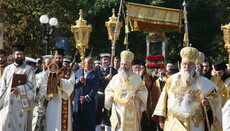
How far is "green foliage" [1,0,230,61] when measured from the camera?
28.2 metres

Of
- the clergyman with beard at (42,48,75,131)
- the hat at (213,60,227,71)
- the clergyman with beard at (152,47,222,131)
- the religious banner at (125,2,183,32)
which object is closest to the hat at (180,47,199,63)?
the clergyman with beard at (152,47,222,131)

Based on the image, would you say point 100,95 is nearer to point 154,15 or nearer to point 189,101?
point 154,15

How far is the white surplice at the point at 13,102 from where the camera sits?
38.2ft

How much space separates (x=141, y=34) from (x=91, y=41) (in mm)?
2875

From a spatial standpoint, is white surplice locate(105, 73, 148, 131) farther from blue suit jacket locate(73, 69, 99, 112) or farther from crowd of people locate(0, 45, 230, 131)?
blue suit jacket locate(73, 69, 99, 112)

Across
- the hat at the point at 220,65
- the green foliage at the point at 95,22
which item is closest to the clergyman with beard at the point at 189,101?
the hat at the point at 220,65

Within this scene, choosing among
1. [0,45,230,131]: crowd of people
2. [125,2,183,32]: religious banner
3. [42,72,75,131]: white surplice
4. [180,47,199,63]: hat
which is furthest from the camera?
[125,2,183,32]: religious banner

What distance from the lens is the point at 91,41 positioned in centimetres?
2964

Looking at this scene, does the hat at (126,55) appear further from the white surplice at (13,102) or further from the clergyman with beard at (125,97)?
the white surplice at (13,102)

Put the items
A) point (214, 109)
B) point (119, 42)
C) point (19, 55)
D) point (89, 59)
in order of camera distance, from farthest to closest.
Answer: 1. point (119, 42)
2. point (89, 59)
3. point (19, 55)
4. point (214, 109)

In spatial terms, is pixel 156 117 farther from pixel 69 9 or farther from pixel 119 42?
pixel 69 9

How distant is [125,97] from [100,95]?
280 centimetres

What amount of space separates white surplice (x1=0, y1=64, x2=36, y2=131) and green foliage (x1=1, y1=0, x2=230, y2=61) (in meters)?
15.7

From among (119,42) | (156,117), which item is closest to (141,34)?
(119,42)
